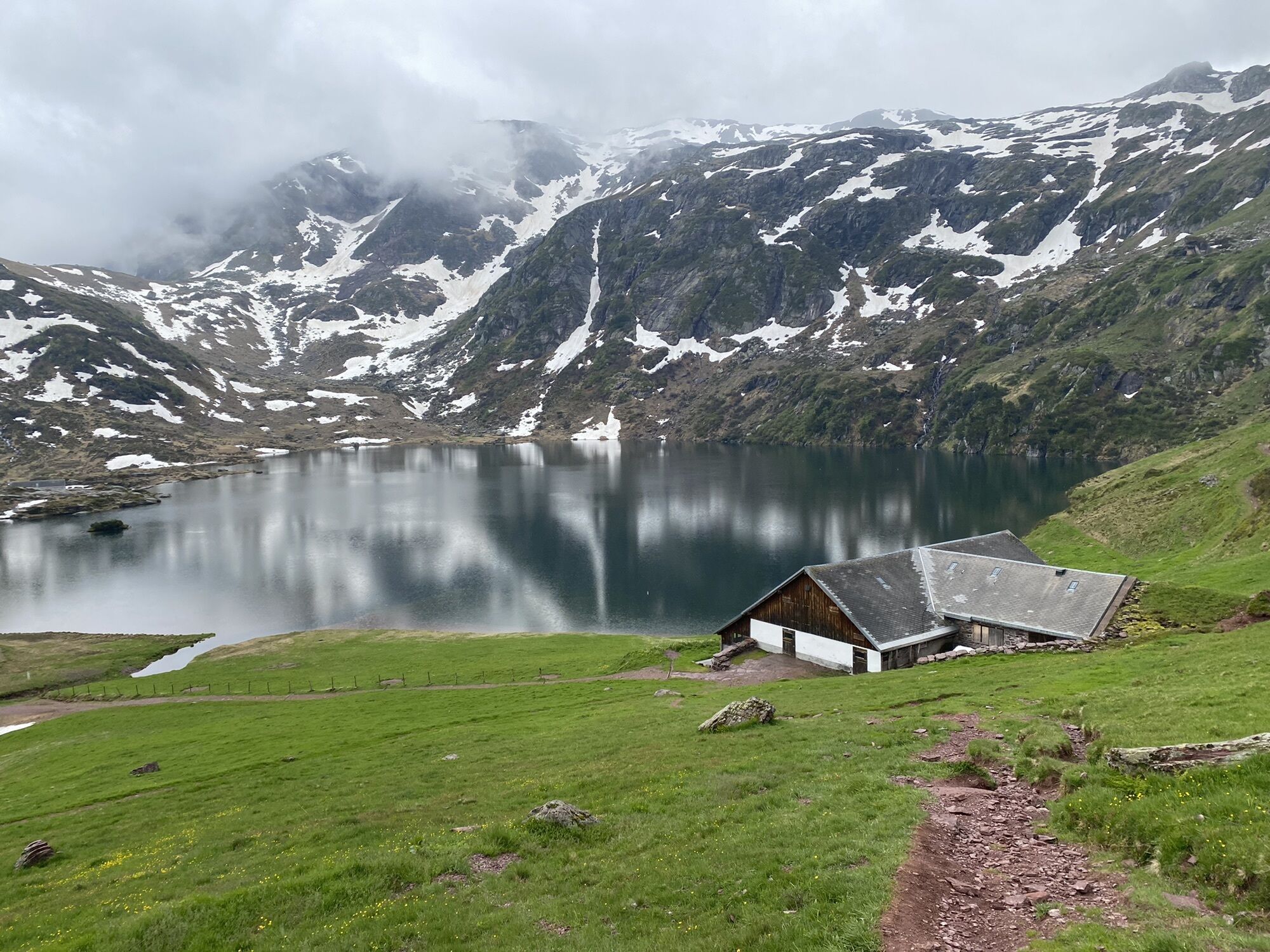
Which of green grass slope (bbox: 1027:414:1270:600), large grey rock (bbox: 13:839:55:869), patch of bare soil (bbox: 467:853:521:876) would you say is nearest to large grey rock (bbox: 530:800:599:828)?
patch of bare soil (bbox: 467:853:521:876)

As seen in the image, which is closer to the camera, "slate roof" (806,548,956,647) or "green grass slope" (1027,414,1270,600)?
"slate roof" (806,548,956,647)

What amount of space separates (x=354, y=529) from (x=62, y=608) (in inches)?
1672

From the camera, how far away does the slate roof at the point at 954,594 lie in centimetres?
4003

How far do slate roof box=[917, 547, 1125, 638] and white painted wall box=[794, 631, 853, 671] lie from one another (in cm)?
782

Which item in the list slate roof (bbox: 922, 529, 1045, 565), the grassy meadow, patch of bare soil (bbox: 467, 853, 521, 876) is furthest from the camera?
slate roof (bbox: 922, 529, 1045, 565)

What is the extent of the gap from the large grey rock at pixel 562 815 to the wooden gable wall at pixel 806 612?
2935 centimetres

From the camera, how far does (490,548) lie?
344 ft

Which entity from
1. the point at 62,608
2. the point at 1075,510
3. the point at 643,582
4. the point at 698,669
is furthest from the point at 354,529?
the point at 1075,510

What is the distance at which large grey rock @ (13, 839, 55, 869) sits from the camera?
20781mm

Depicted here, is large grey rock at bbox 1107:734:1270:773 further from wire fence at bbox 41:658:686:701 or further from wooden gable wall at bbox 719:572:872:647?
wire fence at bbox 41:658:686:701

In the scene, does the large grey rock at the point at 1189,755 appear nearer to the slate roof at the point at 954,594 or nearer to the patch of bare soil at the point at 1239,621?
the patch of bare soil at the point at 1239,621

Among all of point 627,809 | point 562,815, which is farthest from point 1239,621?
point 562,815

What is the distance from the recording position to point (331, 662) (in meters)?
Result: 59.6

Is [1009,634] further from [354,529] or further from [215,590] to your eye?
[354,529]
